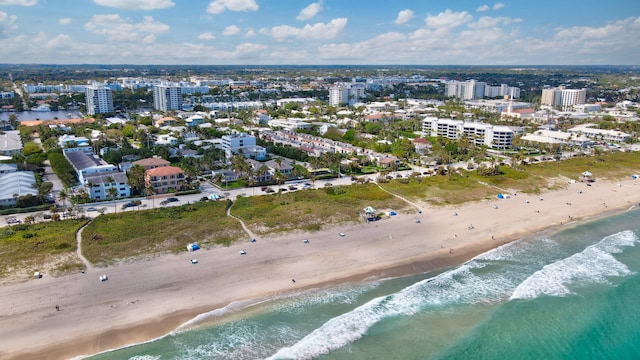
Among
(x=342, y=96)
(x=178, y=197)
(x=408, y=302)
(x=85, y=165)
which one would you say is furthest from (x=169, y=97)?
(x=408, y=302)

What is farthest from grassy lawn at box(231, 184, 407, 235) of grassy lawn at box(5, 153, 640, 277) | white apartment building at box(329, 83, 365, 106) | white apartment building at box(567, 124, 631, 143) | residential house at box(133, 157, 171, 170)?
white apartment building at box(329, 83, 365, 106)

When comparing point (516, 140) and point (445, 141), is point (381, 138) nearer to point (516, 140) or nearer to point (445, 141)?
point (445, 141)

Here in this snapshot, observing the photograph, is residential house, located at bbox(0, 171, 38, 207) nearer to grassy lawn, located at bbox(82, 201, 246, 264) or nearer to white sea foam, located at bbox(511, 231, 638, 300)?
grassy lawn, located at bbox(82, 201, 246, 264)

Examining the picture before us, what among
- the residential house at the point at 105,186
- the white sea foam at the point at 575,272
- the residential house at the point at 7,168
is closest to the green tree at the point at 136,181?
the residential house at the point at 105,186

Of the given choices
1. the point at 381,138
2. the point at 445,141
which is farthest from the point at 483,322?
the point at 381,138

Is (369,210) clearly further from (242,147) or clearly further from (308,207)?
(242,147)

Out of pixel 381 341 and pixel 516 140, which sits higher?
pixel 516 140
